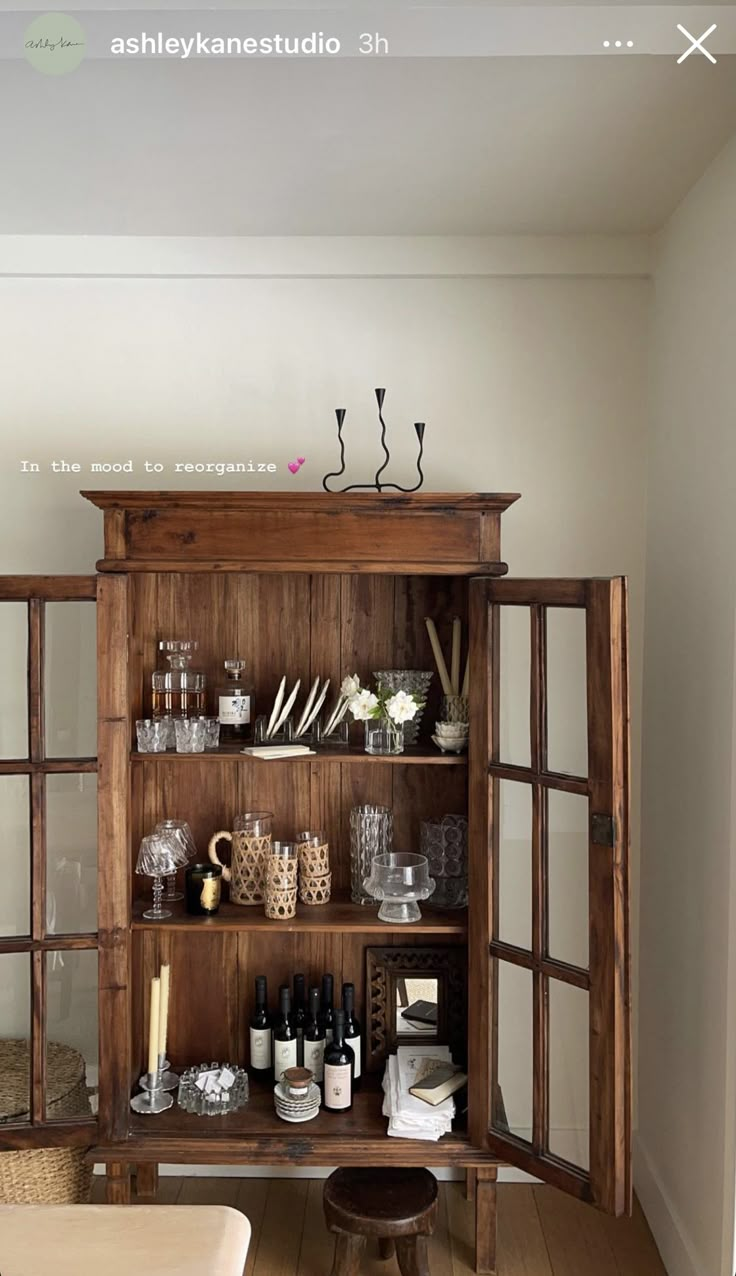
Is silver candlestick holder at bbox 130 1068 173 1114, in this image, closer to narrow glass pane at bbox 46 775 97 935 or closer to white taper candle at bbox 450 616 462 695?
narrow glass pane at bbox 46 775 97 935

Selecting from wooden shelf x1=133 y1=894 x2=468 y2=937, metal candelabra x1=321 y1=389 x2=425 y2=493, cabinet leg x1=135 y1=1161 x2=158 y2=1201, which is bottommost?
cabinet leg x1=135 y1=1161 x2=158 y2=1201

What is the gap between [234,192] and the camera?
2.43 meters

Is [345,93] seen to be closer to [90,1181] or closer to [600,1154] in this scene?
[600,1154]

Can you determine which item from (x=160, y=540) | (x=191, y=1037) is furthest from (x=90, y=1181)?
(x=160, y=540)

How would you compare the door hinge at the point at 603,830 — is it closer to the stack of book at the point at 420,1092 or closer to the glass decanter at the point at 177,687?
the stack of book at the point at 420,1092

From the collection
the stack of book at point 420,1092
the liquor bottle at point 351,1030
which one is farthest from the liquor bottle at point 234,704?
the stack of book at point 420,1092

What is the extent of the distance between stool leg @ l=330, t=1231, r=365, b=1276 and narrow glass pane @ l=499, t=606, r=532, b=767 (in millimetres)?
1194

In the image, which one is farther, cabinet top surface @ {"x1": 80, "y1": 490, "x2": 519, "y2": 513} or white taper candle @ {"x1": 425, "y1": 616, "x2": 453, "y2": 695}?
white taper candle @ {"x1": 425, "y1": 616, "x2": 453, "y2": 695}

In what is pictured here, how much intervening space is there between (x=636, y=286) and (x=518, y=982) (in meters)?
1.95

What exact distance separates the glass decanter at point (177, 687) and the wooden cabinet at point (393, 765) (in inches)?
2.9

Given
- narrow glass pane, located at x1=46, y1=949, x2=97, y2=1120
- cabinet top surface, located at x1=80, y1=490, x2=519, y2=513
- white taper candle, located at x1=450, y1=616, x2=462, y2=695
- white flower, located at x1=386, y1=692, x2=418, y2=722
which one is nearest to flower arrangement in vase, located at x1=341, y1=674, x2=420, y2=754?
white flower, located at x1=386, y1=692, x2=418, y2=722

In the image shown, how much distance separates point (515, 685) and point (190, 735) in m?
0.85

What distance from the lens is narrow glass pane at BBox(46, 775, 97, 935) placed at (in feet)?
7.81

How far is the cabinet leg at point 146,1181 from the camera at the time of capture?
2.63m
